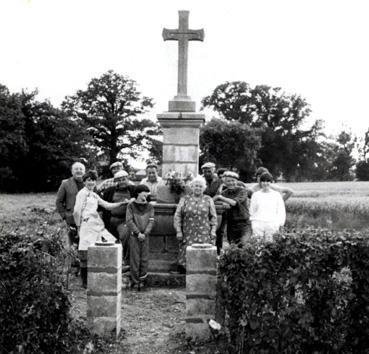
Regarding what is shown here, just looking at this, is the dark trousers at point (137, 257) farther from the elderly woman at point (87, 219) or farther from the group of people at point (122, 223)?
the elderly woman at point (87, 219)

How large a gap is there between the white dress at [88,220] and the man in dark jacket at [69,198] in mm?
660

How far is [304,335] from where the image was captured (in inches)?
186

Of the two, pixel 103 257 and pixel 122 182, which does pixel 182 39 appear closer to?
pixel 122 182

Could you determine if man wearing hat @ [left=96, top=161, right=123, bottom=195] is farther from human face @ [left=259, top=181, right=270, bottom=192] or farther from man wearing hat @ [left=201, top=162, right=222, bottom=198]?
human face @ [left=259, top=181, right=270, bottom=192]

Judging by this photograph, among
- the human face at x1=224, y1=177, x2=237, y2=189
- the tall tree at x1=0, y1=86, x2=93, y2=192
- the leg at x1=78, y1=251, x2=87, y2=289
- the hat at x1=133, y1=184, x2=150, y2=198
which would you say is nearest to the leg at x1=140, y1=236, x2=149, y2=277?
the hat at x1=133, y1=184, x2=150, y2=198

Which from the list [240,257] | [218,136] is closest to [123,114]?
[218,136]

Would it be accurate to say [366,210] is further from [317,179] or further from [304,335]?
[317,179]

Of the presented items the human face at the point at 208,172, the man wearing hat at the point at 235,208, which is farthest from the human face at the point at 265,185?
the human face at the point at 208,172

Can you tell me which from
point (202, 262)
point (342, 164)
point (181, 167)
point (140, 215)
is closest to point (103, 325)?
point (202, 262)

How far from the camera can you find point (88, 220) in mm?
7875

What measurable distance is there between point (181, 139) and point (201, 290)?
5217 millimetres

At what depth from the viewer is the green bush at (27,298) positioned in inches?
185

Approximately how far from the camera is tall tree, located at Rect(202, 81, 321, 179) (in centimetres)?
5956

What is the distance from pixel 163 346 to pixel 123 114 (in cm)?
4765
